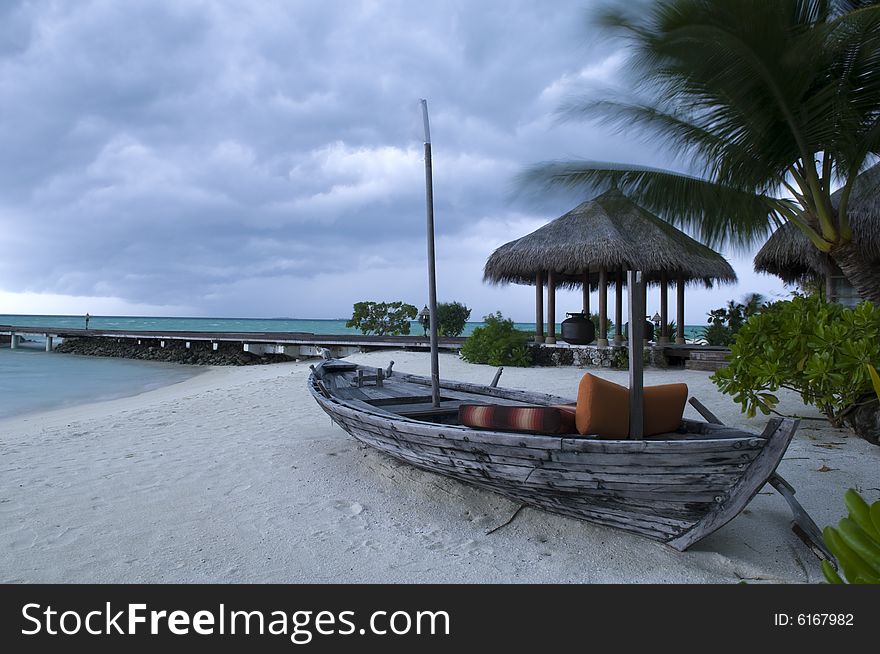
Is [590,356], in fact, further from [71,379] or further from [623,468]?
[71,379]

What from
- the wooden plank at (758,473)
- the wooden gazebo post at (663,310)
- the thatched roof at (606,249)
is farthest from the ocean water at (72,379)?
the wooden gazebo post at (663,310)

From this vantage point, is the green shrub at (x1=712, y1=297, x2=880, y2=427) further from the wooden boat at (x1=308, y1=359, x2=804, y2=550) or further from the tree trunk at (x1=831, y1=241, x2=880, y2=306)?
the wooden boat at (x1=308, y1=359, x2=804, y2=550)

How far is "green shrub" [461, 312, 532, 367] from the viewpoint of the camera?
41.7ft

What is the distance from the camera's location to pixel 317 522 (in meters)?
3.42

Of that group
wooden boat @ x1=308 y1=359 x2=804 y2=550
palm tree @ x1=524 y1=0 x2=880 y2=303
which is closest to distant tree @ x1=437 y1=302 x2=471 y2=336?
palm tree @ x1=524 y1=0 x2=880 y2=303

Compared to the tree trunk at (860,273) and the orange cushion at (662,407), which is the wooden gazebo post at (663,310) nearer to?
the tree trunk at (860,273)

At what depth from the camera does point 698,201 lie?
7.94 meters

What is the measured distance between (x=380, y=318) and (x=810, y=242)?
14937mm

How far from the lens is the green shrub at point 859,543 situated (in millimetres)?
1140

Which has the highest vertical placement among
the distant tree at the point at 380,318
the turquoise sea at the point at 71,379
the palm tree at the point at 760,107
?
the palm tree at the point at 760,107

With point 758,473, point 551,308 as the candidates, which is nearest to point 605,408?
point 758,473

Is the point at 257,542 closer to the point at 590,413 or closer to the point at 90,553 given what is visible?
the point at 90,553

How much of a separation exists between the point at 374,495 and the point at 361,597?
1984mm

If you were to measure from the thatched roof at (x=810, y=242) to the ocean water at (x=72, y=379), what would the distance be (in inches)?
561
